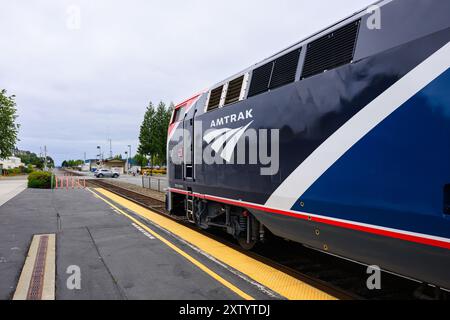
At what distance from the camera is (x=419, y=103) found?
11.6 feet

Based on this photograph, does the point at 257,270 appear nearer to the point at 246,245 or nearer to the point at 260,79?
the point at 246,245

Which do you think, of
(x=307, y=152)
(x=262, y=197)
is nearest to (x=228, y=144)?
(x=262, y=197)

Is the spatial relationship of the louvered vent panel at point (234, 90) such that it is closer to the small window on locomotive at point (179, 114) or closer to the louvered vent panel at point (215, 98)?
the louvered vent panel at point (215, 98)

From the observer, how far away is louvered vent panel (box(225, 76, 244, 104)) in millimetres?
7492

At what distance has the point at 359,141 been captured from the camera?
165 inches

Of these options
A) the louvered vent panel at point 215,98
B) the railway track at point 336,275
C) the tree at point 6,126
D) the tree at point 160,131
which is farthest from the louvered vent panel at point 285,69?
the tree at point 160,131

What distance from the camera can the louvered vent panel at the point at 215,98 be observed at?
8.39 m

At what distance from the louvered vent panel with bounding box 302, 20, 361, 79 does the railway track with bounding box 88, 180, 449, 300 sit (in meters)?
3.13

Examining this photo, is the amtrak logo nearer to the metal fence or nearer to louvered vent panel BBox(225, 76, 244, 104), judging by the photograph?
louvered vent panel BBox(225, 76, 244, 104)

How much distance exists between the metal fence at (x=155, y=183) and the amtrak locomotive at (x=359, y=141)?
776 inches

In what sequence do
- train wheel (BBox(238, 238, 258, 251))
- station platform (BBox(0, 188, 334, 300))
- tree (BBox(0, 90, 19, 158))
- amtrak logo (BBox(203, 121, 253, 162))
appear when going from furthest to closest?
1. tree (BBox(0, 90, 19, 158))
2. train wheel (BBox(238, 238, 258, 251))
3. amtrak logo (BBox(203, 121, 253, 162))
4. station platform (BBox(0, 188, 334, 300))

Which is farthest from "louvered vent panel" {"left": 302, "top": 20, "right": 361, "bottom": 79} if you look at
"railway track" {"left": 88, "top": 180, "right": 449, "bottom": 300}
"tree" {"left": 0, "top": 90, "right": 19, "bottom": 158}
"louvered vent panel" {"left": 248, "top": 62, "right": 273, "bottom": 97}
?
"tree" {"left": 0, "top": 90, "right": 19, "bottom": 158}

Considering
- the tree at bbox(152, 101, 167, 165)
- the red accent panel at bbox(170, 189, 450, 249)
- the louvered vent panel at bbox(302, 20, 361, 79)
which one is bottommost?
the red accent panel at bbox(170, 189, 450, 249)

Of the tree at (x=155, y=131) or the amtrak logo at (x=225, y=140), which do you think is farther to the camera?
the tree at (x=155, y=131)
